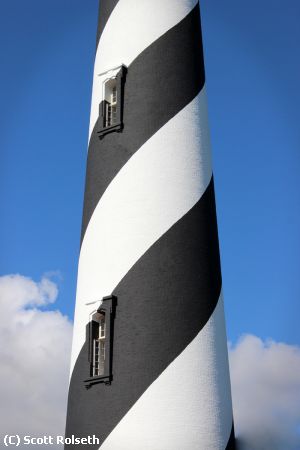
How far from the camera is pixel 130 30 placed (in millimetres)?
9719

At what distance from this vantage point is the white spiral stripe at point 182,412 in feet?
25.0

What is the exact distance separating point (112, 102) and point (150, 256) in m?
2.63

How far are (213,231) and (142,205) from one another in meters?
1.10

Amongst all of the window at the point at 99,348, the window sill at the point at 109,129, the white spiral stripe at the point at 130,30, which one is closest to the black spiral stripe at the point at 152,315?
the window at the point at 99,348

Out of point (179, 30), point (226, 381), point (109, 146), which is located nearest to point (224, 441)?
point (226, 381)

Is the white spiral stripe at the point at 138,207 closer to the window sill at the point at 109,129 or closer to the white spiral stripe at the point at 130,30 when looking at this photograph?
the window sill at the point at 109,129

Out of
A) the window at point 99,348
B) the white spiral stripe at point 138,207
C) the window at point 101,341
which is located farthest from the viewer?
the white spiral stripe at point 138,207

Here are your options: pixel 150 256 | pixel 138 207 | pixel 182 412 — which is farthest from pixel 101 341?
pixel 138 207

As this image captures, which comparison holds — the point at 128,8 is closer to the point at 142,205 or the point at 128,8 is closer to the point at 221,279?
the point at 142,205

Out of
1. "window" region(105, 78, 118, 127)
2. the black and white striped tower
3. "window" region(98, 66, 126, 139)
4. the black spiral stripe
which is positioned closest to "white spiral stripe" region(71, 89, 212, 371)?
the black and white striped tower

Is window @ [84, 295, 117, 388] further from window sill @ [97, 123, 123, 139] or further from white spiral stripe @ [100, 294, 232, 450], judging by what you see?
window sill @ [97, 123, 123, 139]

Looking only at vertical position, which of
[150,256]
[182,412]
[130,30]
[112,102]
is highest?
[130,30]

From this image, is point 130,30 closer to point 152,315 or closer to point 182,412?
point 152,315

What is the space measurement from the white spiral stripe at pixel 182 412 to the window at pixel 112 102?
10.3ft
